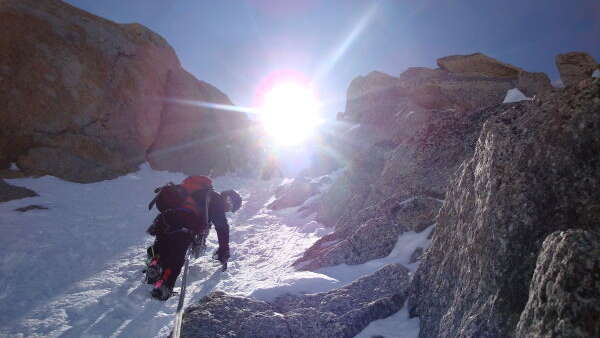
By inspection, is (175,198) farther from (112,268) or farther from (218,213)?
(112,268)

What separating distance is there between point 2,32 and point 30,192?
14.2 m

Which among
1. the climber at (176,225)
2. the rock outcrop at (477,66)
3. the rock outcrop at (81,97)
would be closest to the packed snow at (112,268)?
the climber at (176,225)

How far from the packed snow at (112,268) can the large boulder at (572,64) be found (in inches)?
760

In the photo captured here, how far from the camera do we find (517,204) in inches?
123

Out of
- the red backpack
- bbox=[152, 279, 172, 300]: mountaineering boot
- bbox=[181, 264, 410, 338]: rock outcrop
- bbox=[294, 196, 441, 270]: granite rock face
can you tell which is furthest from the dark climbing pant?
bbox=[294, 196, 441, 270]: granite rock face

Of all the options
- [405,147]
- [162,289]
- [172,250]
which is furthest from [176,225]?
[405,147]

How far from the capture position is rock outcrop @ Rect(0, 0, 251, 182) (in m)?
21.9

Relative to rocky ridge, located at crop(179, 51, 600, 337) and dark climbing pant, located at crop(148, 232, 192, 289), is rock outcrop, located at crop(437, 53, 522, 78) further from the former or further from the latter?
dark climbing pant, located at crop(148, 232, 192, 289)

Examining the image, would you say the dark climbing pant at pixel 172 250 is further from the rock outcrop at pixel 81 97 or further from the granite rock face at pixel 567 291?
the rock outcrop at pixel 81 97

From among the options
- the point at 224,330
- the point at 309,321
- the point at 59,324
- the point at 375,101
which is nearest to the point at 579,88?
the point at 309,321

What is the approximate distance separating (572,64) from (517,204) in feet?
80.6

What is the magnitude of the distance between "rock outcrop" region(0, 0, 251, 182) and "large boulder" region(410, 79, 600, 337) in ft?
78.1

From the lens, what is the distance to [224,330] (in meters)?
4.47

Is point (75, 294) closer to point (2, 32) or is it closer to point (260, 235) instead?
point (260, 235)
